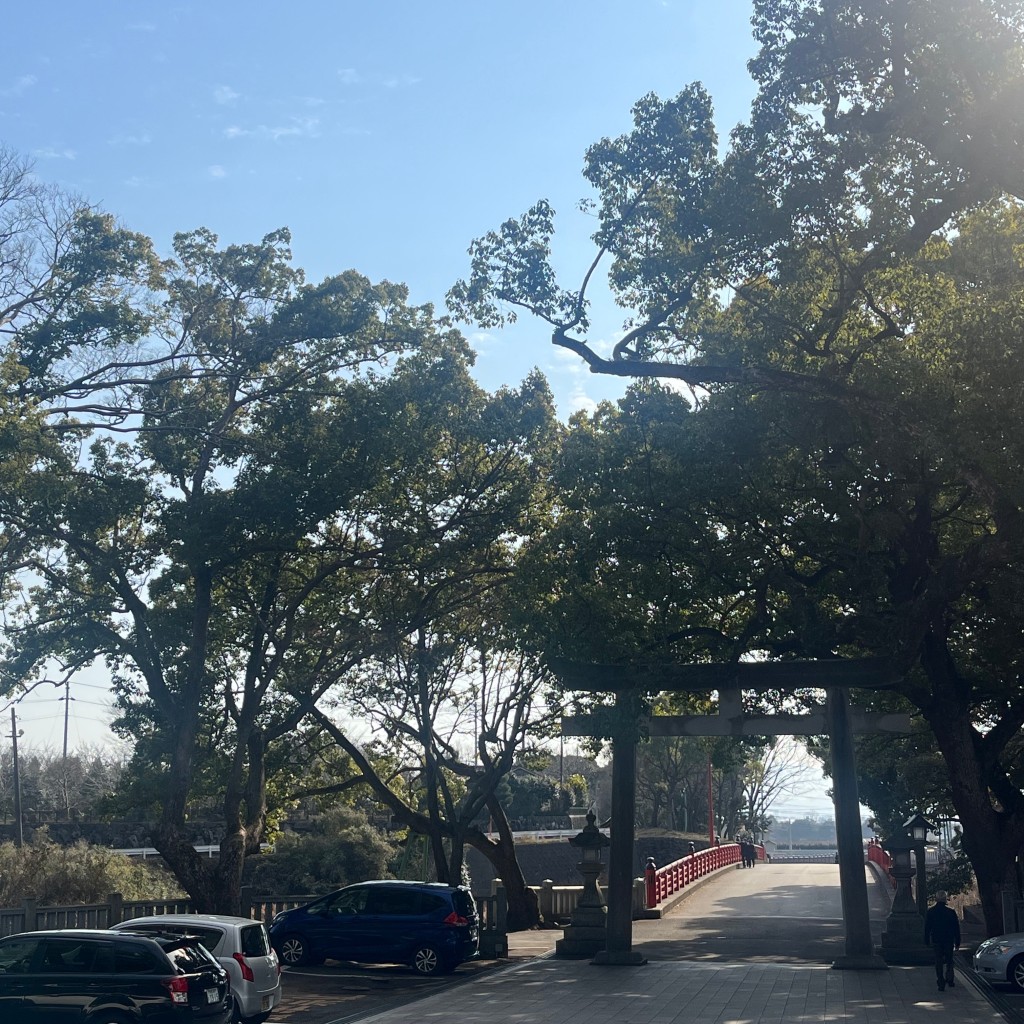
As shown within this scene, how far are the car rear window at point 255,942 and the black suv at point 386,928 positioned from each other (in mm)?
6413

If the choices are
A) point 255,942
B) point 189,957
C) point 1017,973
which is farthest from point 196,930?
point 1017,973

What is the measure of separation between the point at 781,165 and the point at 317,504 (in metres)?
10.2

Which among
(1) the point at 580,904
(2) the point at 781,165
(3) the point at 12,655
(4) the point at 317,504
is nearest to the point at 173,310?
(4) the point at 317,504

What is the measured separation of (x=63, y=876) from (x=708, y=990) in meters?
18.1

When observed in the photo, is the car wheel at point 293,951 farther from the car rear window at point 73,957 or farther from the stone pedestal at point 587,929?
the car rear window at point 73,957

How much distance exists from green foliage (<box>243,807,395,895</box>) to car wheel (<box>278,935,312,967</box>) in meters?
16.1

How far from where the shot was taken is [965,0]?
13164 mm

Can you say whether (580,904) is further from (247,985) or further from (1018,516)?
(1018,516)

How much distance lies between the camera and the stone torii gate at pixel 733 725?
20.9 metres

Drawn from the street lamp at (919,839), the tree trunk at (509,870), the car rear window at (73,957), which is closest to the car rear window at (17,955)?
the car rear window at (73,957)

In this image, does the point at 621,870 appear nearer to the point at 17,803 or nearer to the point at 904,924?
the point at 904,924

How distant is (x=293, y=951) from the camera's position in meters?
23.1

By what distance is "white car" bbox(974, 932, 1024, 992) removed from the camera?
18656 millimetres

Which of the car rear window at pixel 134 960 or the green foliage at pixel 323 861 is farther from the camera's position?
the green foliage at pixel 323 861
